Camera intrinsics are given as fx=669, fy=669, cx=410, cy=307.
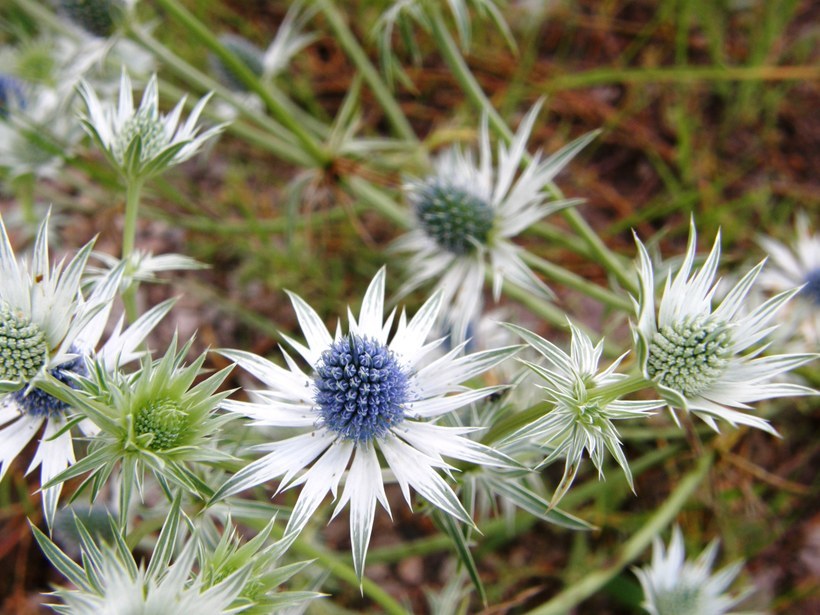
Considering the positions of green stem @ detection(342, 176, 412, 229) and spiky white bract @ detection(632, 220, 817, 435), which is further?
green stem @ detection(342, 176, 412, 229)

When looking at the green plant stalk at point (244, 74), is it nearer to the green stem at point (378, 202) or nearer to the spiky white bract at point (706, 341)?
the green stem at point (378, 202)

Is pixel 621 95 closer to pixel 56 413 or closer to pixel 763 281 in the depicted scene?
pixel 763 281

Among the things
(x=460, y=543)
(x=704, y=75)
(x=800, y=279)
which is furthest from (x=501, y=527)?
(x=704, y=75)

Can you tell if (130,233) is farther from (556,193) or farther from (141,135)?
(556,193)

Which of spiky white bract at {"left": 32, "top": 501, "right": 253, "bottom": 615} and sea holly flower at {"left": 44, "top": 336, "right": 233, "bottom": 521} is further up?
sea holly flower at {"left": 44, "top": 336, "right": 233, "bottom": 521}

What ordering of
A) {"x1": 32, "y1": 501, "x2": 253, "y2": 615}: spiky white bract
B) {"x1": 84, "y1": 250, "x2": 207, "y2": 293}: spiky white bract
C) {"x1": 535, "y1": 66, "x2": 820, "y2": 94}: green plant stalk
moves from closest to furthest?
{"x1": 32, "y1": 501, "x2": 253, "y2": 615}: spiky white bract, {"x1": 84, "y1": 250, "x2": 207, "y2": 293}: spiky white bract, {"x1": 535, "y1": 66, "x2": 820, "y2": 94}: green plant stalk

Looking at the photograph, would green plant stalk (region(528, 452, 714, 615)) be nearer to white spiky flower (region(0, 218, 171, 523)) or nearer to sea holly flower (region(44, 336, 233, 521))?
sea holly flower (region(44, 336, 233, 521))

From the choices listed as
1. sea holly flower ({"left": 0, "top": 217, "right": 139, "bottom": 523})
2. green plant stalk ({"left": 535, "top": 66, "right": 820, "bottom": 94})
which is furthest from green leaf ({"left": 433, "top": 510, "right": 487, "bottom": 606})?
green plant stalk ({"left": 535, "top": 66, "right": 820, "bottom": 94})

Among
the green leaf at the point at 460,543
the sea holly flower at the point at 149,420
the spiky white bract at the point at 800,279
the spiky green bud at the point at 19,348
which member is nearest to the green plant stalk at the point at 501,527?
the spiky white bract at the point at 800,279
